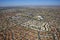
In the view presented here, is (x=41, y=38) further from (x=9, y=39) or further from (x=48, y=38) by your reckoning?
(x=9, y=39)

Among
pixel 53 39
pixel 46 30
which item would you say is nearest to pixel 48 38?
pixel 53 39

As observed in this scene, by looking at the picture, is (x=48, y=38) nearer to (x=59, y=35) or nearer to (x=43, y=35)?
(x=43, y=35)

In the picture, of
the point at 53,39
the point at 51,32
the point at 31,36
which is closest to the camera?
the point at 53,39

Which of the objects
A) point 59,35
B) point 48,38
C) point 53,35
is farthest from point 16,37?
point 59,35

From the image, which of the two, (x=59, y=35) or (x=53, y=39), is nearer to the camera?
(x=53, y=39)

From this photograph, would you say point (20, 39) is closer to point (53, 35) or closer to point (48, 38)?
point (48, 38)

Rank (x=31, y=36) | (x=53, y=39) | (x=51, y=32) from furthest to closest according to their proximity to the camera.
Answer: (x=51, y=32) → (x=31, y=36) → (x=53, y=39)

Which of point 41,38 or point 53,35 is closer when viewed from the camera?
point 41,38

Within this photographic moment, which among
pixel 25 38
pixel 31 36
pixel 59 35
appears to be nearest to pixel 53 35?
pixel 59 35
